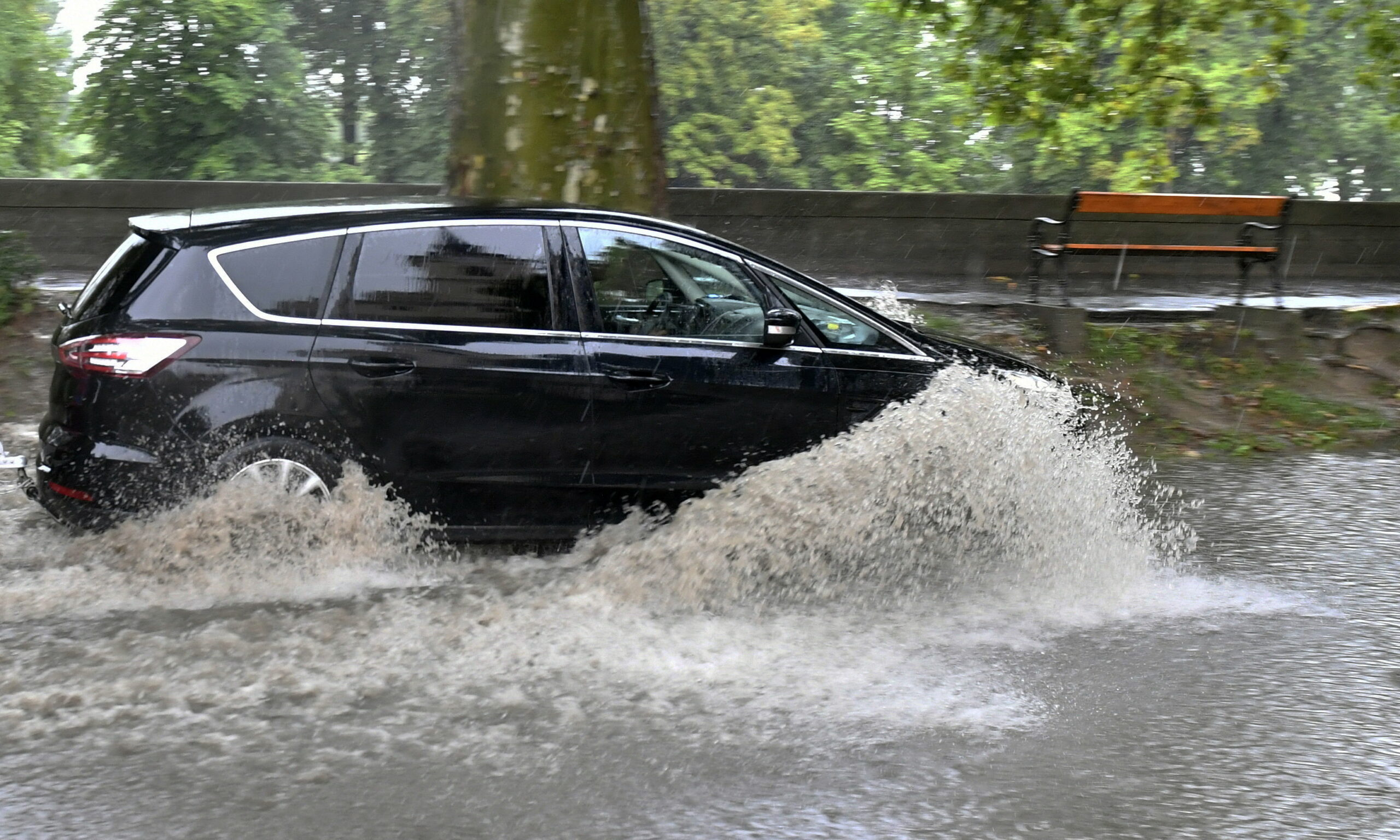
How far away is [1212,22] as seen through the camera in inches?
557

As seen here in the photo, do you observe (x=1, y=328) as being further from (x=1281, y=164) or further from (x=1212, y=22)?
(x=1281, y=164)

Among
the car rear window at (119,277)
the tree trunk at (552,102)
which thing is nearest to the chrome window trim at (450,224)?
the car rear window at (119,277)

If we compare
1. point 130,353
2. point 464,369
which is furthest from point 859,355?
point 130,353

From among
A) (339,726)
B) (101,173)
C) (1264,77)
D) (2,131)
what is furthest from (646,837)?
(2,131)

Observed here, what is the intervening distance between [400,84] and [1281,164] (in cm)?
2569

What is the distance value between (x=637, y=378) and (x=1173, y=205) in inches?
317

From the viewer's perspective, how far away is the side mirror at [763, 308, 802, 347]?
20.9ft

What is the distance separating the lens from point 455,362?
6.05 metres

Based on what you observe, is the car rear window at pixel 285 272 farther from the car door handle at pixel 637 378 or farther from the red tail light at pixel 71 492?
the car door handle at pixel 637 378

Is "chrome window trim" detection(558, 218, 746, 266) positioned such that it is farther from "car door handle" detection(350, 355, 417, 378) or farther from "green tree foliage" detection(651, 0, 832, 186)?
"green tree foliage" detection(651, 0, 832, 186)

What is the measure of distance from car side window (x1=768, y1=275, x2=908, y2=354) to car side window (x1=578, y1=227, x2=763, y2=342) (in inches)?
7.9

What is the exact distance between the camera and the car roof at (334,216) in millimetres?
5941

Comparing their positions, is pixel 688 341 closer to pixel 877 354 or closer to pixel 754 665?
pixel 877 354

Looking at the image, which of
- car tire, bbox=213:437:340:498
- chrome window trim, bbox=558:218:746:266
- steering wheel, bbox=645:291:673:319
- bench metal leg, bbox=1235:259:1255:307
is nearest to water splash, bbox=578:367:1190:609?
steering wheel, bbox=645:291:673:319
